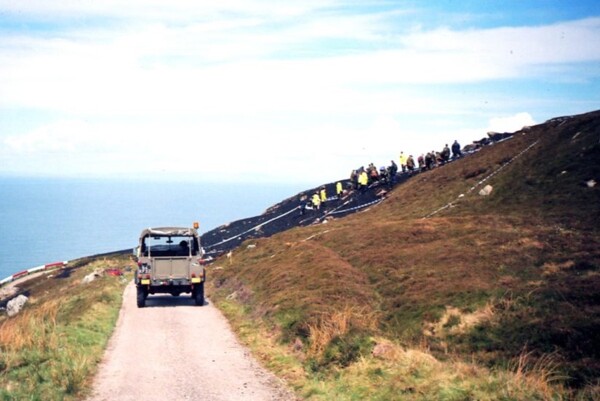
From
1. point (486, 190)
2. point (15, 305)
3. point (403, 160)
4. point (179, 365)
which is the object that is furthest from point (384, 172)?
point (179, 365)

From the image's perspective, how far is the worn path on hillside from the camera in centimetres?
1347

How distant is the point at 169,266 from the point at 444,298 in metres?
12.6

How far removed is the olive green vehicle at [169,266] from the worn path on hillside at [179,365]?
Result: 3.26 metres

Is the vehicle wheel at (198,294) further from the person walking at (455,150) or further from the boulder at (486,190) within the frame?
the person walking at (455,150)

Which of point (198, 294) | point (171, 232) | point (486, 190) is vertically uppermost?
point (486, 190)

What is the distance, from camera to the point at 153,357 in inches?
674

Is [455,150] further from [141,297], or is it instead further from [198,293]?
[141,297]

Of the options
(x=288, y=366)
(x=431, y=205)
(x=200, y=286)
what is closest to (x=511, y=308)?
(x=288, y=366)

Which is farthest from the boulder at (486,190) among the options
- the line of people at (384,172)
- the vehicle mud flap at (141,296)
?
the vehicle mud flap at (141,296)

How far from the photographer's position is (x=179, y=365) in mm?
16125

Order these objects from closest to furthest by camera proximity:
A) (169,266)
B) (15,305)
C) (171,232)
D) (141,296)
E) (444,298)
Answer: (444,298) → (141,296) → (169,266) → (171,232) → (15,305)

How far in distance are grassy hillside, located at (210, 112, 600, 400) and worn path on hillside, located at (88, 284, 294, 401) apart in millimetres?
976

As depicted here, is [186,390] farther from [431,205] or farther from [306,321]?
[431,205]

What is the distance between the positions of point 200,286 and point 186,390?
49.5ft
